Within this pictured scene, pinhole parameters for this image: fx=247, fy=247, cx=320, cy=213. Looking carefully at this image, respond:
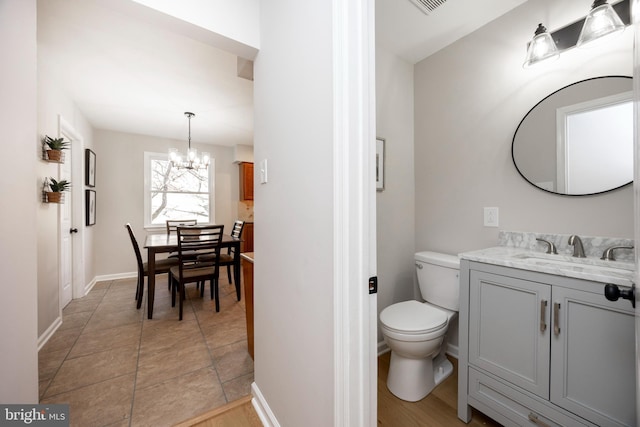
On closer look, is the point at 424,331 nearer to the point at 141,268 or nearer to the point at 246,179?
the point at 141,268

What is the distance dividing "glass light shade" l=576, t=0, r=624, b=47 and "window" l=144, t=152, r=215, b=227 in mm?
5079

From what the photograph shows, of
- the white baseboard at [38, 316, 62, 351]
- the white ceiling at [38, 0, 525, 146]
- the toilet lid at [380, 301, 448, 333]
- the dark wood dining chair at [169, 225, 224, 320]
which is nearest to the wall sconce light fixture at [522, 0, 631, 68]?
the white ceiling at [38, 0, 525, 146]

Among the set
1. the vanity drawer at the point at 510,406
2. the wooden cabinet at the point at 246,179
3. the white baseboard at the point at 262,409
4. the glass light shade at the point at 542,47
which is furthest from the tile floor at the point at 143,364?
the glass light shade at the point at 542,47

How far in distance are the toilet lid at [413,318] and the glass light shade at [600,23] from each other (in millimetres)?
1717

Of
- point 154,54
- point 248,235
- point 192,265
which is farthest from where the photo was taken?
point 248,235

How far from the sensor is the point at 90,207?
352cm

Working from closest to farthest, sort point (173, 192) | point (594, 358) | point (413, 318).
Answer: point (594, 358) → point (413, 318) → point (173, 192)

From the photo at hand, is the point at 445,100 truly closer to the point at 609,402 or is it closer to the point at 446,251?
the point at 446,251

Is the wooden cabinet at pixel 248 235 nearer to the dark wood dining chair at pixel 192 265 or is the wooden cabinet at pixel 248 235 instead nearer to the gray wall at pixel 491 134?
the dark wood dining chair at pixel 192 265

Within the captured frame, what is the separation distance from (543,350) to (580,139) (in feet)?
3.90

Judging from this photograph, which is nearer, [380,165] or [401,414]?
[401,414]

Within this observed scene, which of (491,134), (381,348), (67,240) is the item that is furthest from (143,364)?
(491,134)

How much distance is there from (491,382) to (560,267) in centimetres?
68

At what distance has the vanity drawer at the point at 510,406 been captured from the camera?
41.9 inches
